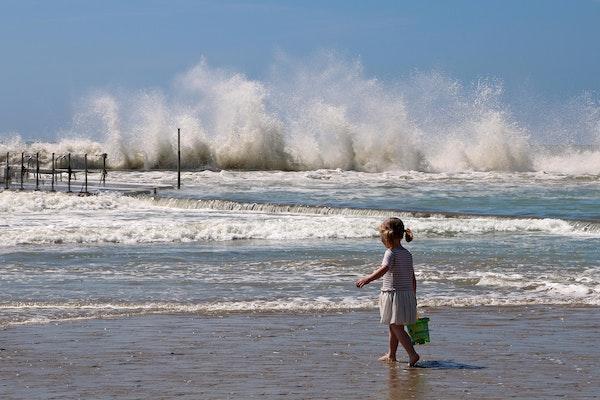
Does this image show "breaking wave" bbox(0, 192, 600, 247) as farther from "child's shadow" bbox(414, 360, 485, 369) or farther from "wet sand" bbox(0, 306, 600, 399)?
"child's shadow" bbox(414, 360, 485, 369)

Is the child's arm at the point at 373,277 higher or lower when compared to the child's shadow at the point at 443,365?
higher

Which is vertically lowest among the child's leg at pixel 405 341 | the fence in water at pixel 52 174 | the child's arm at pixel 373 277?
the child's leg at pixel 405 341

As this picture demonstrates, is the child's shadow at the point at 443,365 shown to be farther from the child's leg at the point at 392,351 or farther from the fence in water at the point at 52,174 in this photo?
the fence in water at the point at 52,174

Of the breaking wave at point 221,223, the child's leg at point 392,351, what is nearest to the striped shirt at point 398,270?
the child's leg at point 392,351

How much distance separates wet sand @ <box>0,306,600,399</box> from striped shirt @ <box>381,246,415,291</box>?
0.55 metres

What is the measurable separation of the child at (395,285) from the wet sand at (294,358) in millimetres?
307

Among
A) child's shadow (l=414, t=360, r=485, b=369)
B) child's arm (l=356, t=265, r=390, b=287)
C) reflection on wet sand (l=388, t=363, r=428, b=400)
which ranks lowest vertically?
reflection on wet sand (l=388, t=363, r=428, b=400)

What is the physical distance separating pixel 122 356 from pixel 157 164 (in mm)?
45056

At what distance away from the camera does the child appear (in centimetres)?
769

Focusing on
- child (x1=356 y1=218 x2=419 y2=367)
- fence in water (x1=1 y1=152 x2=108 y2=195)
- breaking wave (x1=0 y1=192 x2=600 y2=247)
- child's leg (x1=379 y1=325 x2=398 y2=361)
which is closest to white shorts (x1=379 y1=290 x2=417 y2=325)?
child (x1=356 y1=218 x2=419 y2=367)

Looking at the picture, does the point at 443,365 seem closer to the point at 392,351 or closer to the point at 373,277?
the point at 392,351

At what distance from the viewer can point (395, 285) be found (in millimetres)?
7793

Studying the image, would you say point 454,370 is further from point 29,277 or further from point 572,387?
point 29,277

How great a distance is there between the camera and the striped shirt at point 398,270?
25.5ft
